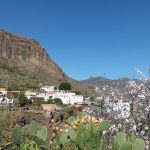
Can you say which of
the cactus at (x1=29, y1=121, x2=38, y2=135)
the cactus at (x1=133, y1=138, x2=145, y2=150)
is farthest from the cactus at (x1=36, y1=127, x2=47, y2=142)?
the cactus at (x1=133, y1=138, x2=145, y2=150)

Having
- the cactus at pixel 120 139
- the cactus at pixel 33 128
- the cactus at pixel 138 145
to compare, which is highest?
the cactus at pixel 33 128

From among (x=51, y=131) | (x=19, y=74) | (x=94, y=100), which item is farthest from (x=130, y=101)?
(x=19, y=74)

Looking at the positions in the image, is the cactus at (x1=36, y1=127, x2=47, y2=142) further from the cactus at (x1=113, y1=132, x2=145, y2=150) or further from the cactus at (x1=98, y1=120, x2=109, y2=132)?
the cactus at (x1=113, y1=132, x2=145, y2=150)

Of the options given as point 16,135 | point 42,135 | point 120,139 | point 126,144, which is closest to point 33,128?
point 42,135

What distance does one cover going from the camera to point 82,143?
254 inches

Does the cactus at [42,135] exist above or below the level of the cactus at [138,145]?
above

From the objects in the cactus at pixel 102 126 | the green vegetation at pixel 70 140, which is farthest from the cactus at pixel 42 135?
the cactus at pixel 102 126

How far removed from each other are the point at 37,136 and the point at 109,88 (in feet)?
21.5

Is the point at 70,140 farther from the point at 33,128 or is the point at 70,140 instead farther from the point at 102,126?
the point at 33,128

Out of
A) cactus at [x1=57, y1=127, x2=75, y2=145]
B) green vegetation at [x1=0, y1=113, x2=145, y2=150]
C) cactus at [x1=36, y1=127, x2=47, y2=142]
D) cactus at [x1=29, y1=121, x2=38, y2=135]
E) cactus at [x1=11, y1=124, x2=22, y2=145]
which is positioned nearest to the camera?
green vegetation at [x1=0, y1=113, x2=145, y2=150]

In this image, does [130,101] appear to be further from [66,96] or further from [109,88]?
[66,96]

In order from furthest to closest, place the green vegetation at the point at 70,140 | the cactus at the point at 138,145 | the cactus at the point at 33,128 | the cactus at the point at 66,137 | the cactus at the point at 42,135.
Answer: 1. the cactus at the point at 33,128
2. the cactus at the point at 66,137
3. the cactus at the point at 42,135
4. the cactus at the point at 138,145
5. the green vegetation at the point at 70,140

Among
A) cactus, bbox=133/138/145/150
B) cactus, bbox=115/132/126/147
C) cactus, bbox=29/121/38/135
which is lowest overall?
cactus, bbox=133/138/145/150

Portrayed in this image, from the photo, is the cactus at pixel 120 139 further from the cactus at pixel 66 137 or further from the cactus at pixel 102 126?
the cactus at pixel 66 137
